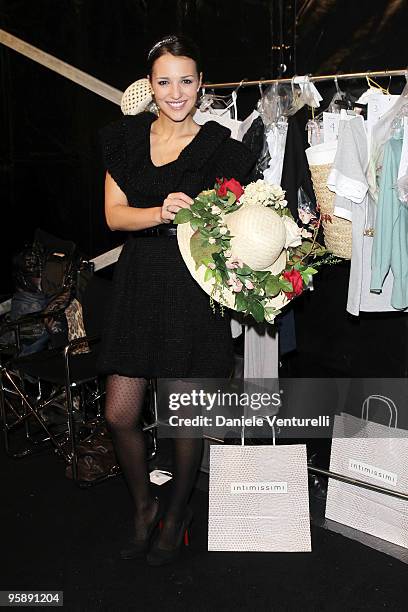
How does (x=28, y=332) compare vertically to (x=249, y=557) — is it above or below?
above

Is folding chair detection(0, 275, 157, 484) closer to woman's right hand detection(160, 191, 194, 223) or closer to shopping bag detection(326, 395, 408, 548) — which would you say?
shopping bag detection(326, 395, 408, 548)

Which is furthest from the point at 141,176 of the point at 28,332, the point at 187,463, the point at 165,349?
the point at 28,332

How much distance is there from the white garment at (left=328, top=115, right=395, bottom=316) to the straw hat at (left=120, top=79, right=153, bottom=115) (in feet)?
2.90

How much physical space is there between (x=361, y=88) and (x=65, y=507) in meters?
2.31


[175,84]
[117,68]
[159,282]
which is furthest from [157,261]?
[117,68]

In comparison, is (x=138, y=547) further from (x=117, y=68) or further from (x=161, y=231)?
(x=117, y=68)

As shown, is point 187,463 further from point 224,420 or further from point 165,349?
point 224,420

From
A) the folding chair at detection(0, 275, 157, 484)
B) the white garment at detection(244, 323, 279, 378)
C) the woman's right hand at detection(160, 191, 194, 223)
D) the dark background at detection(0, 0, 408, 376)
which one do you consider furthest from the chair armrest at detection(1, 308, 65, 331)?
the woman's right hand at detection(160, 191, 194, 223)

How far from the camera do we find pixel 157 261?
8.13ft

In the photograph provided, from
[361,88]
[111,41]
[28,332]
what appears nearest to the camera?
[361,88]

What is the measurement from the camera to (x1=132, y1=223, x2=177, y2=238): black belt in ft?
8.09

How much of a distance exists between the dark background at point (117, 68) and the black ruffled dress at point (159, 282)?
4.17 ft

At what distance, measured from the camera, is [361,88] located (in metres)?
3.43

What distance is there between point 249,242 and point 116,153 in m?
0.59
